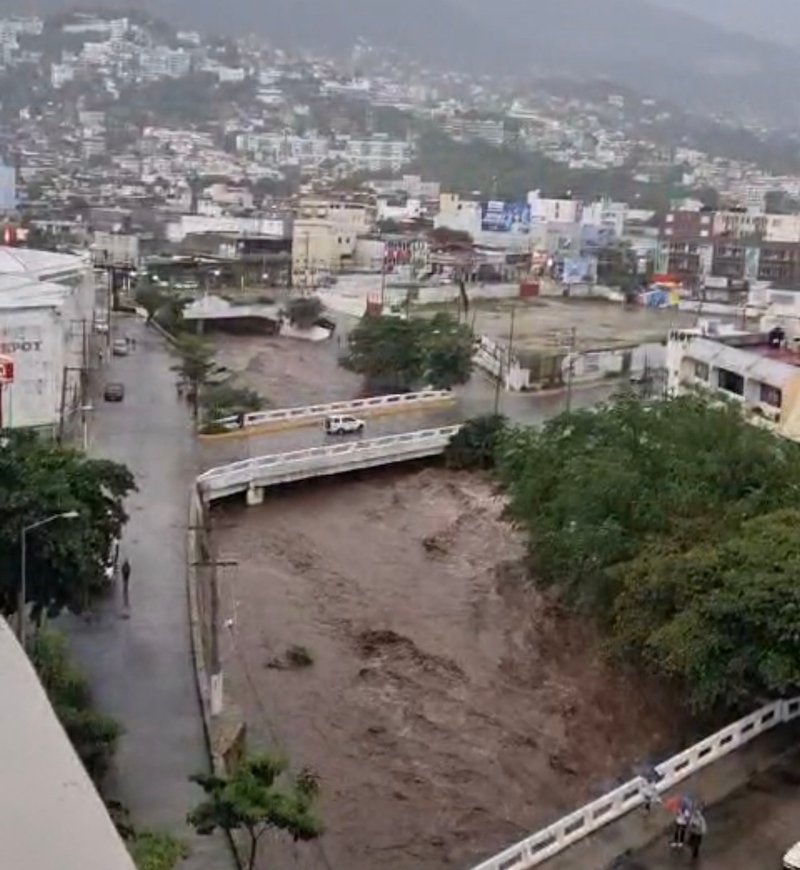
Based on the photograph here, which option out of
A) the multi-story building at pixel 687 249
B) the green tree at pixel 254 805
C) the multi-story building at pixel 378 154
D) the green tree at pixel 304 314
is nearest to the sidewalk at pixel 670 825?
the green tree at pixel 254 805

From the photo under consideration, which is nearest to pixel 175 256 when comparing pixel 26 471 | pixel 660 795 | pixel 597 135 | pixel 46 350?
pixel 46 350

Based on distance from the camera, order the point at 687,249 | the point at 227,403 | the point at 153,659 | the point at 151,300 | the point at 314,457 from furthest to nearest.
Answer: the point at 687,249
the point at 151,300
the point at 227,403
the point at 314,457
the point at 153,659

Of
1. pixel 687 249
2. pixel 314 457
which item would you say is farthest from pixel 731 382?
pixel 687 249

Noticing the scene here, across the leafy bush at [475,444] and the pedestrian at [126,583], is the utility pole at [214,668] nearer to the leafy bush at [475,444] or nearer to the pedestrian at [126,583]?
the pedestrian at [126,583]

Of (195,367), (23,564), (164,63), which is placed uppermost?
(164,63)

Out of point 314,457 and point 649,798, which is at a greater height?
point 649,798

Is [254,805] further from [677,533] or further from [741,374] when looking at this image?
[741,374]

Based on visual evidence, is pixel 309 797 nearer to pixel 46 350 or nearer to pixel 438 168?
pixel 46 350
